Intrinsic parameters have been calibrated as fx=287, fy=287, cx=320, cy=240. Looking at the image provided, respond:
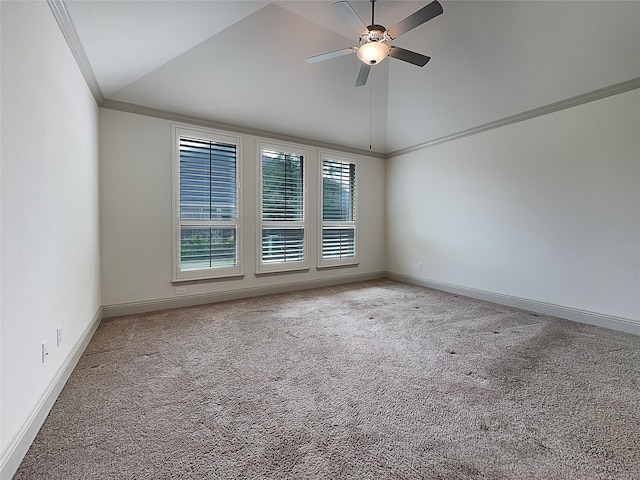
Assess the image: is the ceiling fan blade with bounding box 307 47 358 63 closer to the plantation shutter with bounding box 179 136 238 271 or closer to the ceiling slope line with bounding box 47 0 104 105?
the ceiling slope line with bounding box 47 0 104 105

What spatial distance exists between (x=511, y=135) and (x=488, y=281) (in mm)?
2121

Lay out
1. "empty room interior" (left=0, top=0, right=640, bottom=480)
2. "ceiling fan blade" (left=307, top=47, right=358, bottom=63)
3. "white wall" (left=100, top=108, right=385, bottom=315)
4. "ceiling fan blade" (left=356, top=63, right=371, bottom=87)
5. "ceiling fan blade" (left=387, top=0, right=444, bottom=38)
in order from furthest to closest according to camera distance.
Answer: "white wall" (left=100, top=108, right=385, bottom=315) → "ceiling fan blade" (left=356, top=63, right=371, bottom=87) → "ceiling fan blade" (left=307, top=47, right=358, bottom=63) → "ceiling fan blade" (left=387, top=0, right=444, bottom=38) → "empty room interior" (left=0, top=0, right=640, bottom=480)

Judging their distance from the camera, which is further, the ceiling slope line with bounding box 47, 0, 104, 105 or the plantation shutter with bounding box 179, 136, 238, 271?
the plantation shutter with bounding box 179, 136, 238, 271

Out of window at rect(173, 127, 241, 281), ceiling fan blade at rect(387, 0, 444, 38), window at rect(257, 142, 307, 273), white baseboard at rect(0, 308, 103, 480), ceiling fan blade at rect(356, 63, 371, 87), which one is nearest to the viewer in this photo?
white baseboard at rect(0, 308, 103, 480)

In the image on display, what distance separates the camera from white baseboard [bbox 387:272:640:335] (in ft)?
10.2

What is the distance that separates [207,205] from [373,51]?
2.88 metres

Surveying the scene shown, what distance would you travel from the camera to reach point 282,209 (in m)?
4.83

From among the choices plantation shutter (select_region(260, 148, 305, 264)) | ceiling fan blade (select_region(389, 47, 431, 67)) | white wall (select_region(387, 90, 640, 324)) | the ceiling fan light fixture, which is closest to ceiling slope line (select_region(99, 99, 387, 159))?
plantation shutter (select_region(260, 148, 305, 264))

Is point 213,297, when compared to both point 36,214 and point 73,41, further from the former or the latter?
point 73,41

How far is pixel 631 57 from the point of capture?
9.17 feet

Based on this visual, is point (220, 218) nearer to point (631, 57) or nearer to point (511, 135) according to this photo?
point (511, 135)

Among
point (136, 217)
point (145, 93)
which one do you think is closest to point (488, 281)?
point (136, 217)

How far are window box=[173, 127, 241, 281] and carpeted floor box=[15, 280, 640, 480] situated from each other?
1079 mm

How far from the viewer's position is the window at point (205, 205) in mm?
3957
